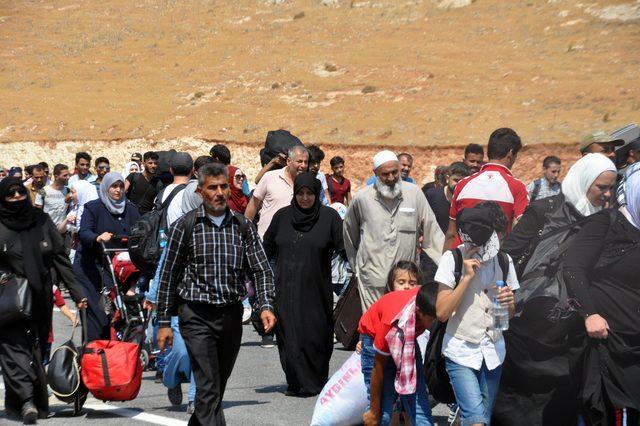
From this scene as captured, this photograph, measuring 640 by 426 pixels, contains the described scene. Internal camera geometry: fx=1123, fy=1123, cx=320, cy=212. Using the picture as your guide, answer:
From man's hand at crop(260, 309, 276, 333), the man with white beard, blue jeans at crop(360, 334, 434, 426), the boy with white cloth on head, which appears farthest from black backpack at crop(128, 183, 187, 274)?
the boy with white cloth on head

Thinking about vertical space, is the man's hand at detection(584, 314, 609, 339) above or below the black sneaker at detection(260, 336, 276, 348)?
above

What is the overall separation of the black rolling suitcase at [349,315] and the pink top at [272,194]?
1878mm

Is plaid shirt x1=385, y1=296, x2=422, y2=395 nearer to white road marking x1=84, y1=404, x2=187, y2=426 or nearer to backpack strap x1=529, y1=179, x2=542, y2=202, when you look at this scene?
white road marking x1=84, y1=404, x2=187, y2=426

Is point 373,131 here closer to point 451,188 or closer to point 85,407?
point 451,188

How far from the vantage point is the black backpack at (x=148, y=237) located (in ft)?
33.8

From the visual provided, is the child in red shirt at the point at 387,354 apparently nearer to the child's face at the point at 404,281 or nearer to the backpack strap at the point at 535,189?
the child's face at the point at 404,281

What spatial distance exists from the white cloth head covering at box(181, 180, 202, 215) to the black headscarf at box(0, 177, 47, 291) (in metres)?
1.42

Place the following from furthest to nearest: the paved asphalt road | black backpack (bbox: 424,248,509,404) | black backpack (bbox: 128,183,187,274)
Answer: black backpack (bbox: 128,183,187,274)
the paved asphalt road
black backpack (bbox: 424,248,509,404)

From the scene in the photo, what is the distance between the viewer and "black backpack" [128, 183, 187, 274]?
33.8ft

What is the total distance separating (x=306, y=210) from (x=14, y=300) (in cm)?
276

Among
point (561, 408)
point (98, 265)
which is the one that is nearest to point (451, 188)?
point (98, 265)

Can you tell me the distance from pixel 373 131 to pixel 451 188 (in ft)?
134

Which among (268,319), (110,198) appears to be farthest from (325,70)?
(268,319)

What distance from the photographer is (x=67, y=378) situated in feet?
29.5
